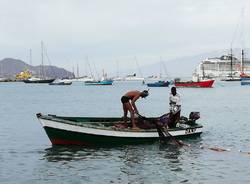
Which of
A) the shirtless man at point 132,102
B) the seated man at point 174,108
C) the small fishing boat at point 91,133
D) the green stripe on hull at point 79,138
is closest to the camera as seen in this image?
the small fishing boat at point 91,133

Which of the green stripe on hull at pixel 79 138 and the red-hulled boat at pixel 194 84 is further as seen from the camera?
the red-hulled boat at pixel 194 84

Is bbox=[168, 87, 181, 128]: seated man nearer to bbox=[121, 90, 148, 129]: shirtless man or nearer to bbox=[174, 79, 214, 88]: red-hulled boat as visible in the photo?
bbox=[121, 90, 148, 129]: shirtless man

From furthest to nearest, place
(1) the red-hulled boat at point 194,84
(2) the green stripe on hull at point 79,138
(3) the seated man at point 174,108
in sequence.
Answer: (1) the red-hulled boat at point 194,84 → (3) the seated man at point 174,108 → (2) the green stripe on hull at point 79,138

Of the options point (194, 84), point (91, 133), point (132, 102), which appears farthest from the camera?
point (194, 84)

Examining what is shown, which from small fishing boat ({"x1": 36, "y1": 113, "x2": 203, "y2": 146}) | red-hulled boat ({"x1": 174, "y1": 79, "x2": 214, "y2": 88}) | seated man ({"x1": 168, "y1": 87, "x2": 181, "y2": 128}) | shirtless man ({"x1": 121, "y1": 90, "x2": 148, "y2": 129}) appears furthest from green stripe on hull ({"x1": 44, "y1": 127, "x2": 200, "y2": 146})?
red-hulled boat ({"x1": 174, "y1": 79, "x2": 214, "y2": 88})

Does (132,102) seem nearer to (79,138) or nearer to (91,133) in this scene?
(91,133)

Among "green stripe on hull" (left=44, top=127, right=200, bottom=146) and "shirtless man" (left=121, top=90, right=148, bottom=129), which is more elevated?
"shirtless man" (left=121, top=90, right=148, bottom=129)

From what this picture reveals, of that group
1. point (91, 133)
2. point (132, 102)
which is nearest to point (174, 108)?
point (132, 102)

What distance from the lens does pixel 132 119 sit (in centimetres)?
2564

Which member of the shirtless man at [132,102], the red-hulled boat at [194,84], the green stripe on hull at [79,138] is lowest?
the green stripe on hull at [79,138]

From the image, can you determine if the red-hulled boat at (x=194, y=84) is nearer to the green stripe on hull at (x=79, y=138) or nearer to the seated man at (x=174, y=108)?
the seated man at (x=174, y=108)

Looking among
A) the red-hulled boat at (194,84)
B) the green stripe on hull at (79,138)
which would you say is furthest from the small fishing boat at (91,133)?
the red-hulled boat at (194,84)

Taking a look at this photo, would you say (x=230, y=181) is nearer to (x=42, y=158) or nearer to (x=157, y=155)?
(x=157, y=155)

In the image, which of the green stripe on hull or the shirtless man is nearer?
the green stripe on hull
